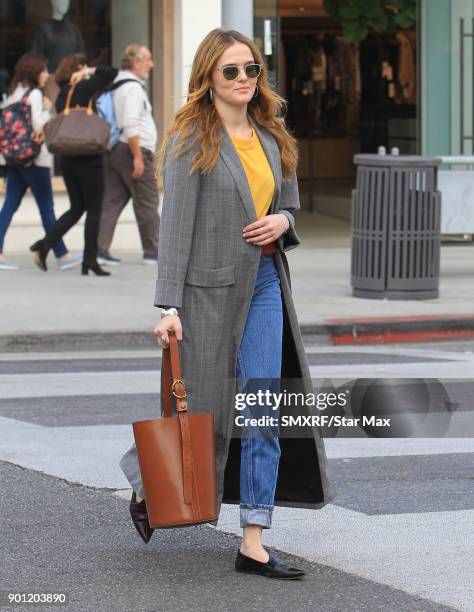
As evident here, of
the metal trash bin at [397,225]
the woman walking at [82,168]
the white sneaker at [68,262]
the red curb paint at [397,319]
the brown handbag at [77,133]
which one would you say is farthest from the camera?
the white sneaker at [68,262]

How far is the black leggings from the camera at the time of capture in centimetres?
1361

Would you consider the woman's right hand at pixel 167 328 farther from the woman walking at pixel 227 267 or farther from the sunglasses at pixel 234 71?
the sunglasses at pixel 234 71

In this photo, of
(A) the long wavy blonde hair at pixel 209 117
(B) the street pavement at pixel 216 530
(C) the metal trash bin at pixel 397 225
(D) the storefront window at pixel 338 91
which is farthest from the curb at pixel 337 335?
(D) the storefront window at pixel 338 91

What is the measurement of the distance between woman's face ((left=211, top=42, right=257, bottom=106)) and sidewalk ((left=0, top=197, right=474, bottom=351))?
20.6 ft

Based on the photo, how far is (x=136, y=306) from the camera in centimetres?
1251

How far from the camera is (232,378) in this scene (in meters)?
5.15

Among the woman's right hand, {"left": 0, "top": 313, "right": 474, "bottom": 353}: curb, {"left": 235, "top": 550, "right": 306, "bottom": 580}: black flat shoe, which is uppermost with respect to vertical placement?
the woman's right hand

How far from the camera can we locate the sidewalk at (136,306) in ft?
37.2

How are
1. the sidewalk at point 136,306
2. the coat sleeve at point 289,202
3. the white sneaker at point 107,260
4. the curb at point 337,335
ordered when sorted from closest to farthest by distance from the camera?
the coat sleeve at point 289,202 < the curb at point 337,335 < the sidewalk at point 136,306 < the white sneaker at point 107,260

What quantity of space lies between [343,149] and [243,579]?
21113 mm

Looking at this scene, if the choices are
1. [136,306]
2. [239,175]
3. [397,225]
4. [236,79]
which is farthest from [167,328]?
[397,225]

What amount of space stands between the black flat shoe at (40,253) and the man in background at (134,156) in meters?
0.67

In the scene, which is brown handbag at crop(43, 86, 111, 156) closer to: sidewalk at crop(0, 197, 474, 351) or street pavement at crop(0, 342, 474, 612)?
sidewalk at crop(0, 197, 474, 351)

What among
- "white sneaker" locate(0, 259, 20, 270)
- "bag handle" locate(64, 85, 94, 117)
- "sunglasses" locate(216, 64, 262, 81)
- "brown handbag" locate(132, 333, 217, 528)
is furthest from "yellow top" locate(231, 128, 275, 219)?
"white sneaker" locate(0, 259, 20, 270)
